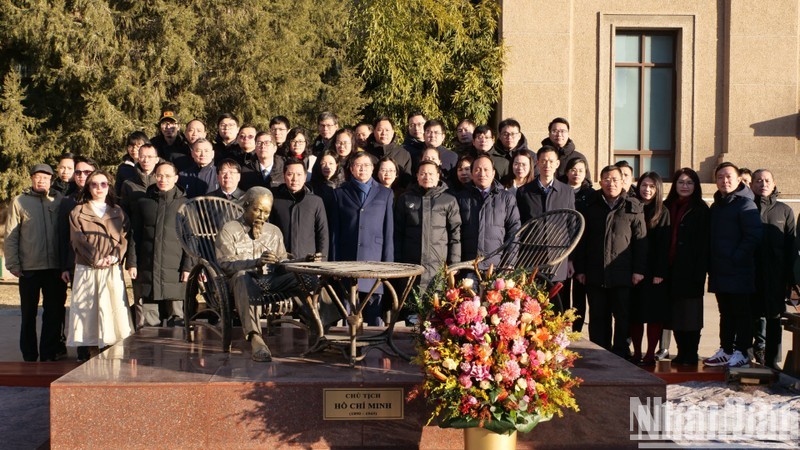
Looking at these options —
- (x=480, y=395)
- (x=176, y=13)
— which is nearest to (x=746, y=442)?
(x=480, y=395)

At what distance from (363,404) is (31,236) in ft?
13.8

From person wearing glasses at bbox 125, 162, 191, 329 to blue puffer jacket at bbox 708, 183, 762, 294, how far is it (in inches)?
182

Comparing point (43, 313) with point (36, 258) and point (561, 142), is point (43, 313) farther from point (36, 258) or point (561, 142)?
point (561, 142)

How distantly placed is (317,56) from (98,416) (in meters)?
16.5

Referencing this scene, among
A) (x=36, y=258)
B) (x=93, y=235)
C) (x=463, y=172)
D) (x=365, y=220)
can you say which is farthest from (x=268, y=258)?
(x=36, y=258)

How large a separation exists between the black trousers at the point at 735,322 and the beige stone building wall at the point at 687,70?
6.01m

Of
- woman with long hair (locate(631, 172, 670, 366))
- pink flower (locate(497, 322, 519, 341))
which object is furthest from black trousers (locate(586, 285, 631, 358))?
pink flower (locate(497, 322, 519, 341))

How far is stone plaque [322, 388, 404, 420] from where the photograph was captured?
5.14 metres

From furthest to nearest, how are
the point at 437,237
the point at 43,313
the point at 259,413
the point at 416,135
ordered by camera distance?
the point at 416,135 → the point at 43,313 → the point at 437,237 → the point at 259,413

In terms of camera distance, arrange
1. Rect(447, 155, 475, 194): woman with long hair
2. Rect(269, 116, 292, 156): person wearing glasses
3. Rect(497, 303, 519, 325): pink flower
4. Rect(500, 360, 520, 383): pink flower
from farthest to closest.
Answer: Rect(269, 116, 292, 156): person wearing glasses
Rect(447, 155, 475, 194): woman with long hair
Rect(497, 303, 519, 325): pink flower
Rect(500, 360, 520, 383): pink flower

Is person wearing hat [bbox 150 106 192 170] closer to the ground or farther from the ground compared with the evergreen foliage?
closer to the ground

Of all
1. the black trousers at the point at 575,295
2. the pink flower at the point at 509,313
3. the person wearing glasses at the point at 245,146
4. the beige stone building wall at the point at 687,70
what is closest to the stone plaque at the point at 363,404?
the pink flower at the point at 509,313

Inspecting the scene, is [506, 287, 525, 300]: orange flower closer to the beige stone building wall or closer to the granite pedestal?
the granite pedestal

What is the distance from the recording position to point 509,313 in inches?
182
